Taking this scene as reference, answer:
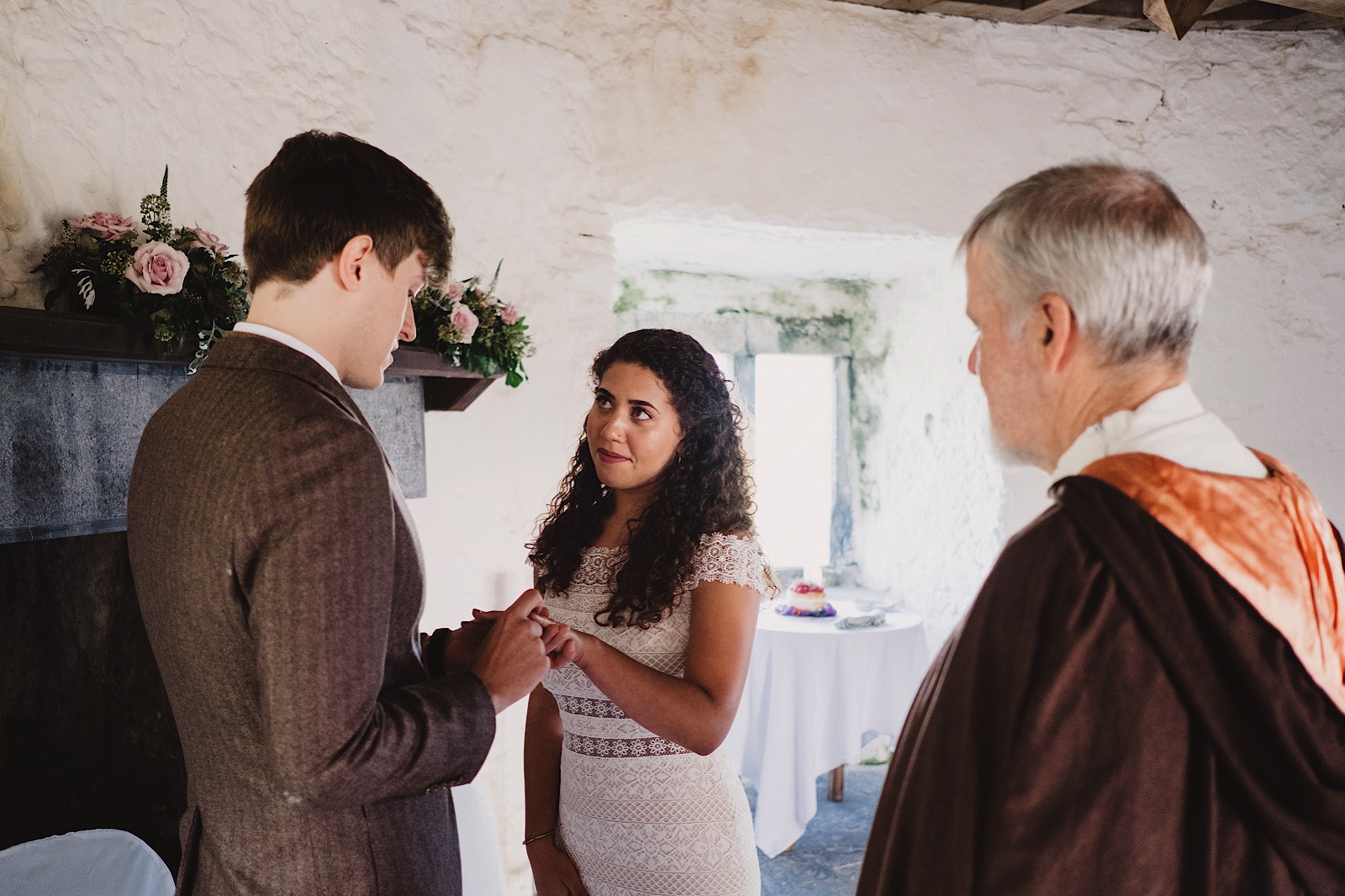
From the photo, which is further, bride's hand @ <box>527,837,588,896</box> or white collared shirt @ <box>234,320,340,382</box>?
bride's hand @ <box>527,837,588,896</box>

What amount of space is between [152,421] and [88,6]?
4.33 feet

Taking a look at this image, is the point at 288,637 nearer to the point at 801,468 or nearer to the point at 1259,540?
the point at 1259,540

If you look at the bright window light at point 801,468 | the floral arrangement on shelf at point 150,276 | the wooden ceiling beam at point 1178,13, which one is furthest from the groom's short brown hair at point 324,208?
the bright window light at point 801,468

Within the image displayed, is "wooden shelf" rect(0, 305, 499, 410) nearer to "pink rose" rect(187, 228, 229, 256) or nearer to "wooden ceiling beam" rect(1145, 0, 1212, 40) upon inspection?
"pink rose" rect(187, 228, 229, 256)

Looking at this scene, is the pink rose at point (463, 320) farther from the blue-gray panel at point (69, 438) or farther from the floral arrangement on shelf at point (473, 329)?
the blue-gray panel at point (69, 438)

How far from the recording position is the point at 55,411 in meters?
1.69

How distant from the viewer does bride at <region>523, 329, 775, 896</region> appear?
170 cm

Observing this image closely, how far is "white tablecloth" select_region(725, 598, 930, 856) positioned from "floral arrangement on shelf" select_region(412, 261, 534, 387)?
179cm

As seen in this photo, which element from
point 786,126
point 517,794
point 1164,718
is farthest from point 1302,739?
point 786,126

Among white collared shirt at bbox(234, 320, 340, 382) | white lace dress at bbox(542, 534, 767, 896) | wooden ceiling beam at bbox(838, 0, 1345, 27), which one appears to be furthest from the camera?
wooden ceiling beam at bbox(838, 0, 1345, 27)

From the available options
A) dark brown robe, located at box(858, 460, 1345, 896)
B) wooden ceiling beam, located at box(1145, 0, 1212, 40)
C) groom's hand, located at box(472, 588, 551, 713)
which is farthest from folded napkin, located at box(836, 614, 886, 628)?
dark brown robe, located at box(858, 460, 1345, 896)

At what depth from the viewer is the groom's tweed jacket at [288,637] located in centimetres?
99

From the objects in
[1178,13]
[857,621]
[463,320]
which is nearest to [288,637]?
[463,320]

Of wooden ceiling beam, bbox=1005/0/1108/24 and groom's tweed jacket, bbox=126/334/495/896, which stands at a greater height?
wooden ceiling beam, bbox=1005/0/1108/24
